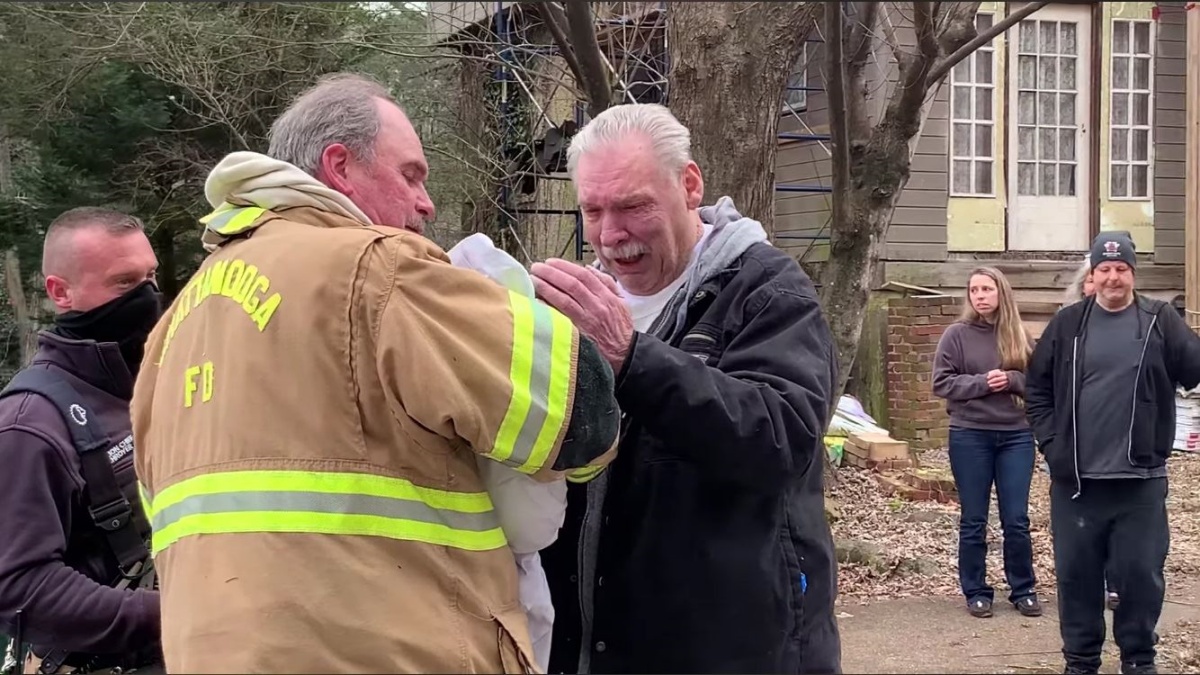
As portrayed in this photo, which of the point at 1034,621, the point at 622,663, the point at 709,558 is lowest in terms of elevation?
the point at 1034,621

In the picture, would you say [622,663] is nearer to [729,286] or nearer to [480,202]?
[729,286]

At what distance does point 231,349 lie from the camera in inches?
60.6

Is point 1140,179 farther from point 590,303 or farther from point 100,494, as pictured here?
point 100,494

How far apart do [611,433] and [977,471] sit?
4.77m

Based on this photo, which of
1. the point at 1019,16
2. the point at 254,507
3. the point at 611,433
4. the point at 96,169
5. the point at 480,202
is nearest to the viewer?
the point at 254,507

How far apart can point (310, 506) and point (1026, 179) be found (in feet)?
35.6

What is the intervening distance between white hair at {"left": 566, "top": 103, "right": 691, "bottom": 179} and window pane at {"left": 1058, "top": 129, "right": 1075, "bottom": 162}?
1008cm

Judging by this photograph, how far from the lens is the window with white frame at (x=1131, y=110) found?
11.3 metres

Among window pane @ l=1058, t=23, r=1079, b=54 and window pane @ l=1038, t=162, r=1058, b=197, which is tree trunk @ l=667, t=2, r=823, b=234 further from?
window pane @ l=1058, t=23, r=1079, b=54

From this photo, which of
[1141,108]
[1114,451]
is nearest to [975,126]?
[1141,108]

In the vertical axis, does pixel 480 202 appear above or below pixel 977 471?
above

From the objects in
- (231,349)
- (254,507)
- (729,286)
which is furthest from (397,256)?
(729,286)

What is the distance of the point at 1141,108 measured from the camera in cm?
1134

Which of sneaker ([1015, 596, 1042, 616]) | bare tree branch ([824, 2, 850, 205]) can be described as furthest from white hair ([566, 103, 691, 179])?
sneaker ([1015, 596, 1042, 616])
